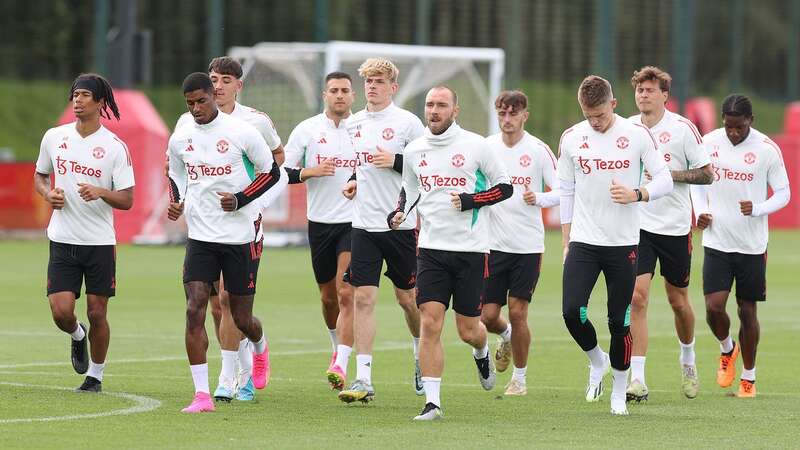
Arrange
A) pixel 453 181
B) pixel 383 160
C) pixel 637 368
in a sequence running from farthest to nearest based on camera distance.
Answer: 1. pixel 383 160
2. pixel 637 368
3. pixel 453 181

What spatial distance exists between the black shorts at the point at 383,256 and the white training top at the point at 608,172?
1.66 m

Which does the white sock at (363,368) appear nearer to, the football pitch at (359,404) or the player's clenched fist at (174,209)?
the football pitch at (359,404)

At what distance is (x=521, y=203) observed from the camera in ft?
46.6

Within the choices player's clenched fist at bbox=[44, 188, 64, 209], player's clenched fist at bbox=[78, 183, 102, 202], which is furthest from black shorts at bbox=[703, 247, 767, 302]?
player's clenched fist at bbox=[44, 188, 64, 209]

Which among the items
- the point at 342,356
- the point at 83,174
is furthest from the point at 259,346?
the point at 83,174

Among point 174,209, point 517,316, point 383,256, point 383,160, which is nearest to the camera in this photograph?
point 174,209

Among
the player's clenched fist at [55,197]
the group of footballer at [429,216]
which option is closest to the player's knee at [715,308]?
the group of footballer at [429,216]

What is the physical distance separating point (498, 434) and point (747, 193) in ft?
13.3

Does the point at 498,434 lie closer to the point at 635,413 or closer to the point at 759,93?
the point at 635,413

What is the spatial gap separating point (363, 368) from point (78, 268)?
225cm

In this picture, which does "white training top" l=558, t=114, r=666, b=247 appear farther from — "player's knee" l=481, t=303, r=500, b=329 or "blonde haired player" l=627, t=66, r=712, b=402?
"player's knee" l=481, t=303, r=500, b=329

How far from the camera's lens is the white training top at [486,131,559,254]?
14133 mm

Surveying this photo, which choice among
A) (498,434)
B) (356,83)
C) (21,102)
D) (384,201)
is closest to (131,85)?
(356,83)

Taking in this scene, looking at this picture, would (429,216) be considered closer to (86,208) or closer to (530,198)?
(530,198)
